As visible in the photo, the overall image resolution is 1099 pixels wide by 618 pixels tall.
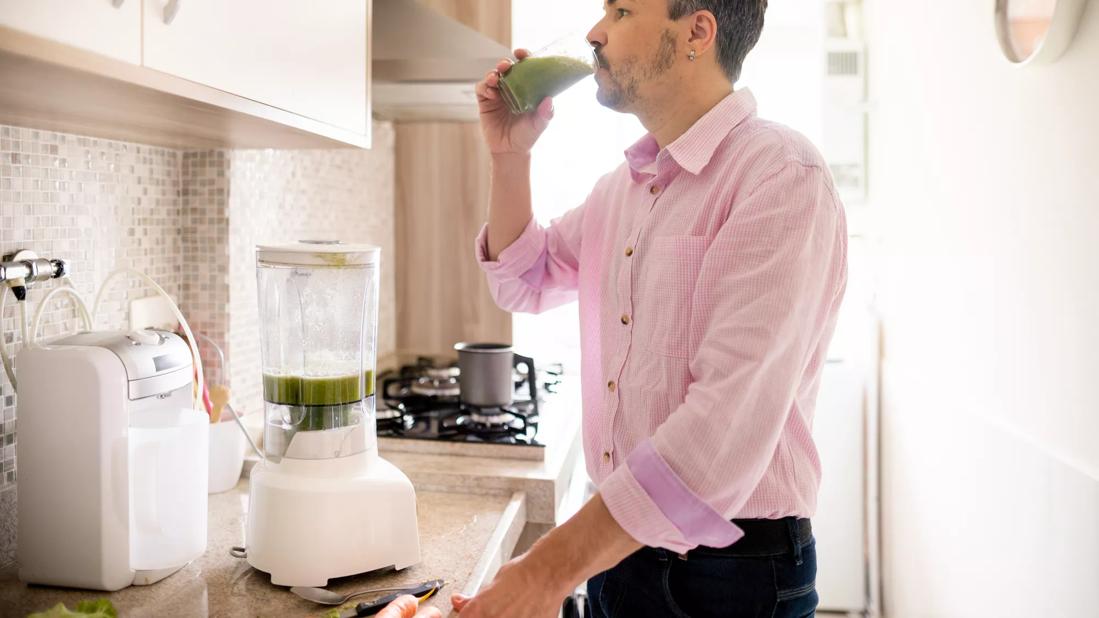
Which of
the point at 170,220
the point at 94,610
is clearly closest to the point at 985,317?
the point at 170,220

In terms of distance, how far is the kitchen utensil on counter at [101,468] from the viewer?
1.07 metres

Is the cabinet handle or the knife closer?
the cabinet handle

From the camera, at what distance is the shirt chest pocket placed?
111cm

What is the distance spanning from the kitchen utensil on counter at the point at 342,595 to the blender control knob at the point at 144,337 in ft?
1.27

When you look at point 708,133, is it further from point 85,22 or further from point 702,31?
point 85,22

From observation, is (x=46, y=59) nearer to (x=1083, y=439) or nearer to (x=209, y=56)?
(x=209, y=56)

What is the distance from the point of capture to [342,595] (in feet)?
3.72

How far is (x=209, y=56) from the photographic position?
99cm

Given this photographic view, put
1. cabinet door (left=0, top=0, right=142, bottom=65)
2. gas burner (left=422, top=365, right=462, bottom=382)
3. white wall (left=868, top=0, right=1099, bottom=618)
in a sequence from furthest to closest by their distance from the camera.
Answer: gas burner (left=422, top=365, right=462, bottom=382) → white wall (left=868, top=0, right=1099, bottom=618) → cabinet door (left=0, top=0, right=142, bottom=65)

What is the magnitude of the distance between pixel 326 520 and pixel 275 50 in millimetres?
653


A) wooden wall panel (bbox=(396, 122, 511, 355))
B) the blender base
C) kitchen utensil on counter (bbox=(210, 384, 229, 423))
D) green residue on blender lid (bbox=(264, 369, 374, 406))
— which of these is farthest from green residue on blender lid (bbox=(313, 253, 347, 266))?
wooden wall panel (bbox=(396, 122, 511, 355))

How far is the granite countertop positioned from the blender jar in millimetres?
181

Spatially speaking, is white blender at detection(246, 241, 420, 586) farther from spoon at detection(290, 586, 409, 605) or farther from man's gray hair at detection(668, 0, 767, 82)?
man's gray hair at detection(668, 0, 767, 82)

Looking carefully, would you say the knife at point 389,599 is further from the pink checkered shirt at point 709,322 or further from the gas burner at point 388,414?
the gas burner at point 388,414
